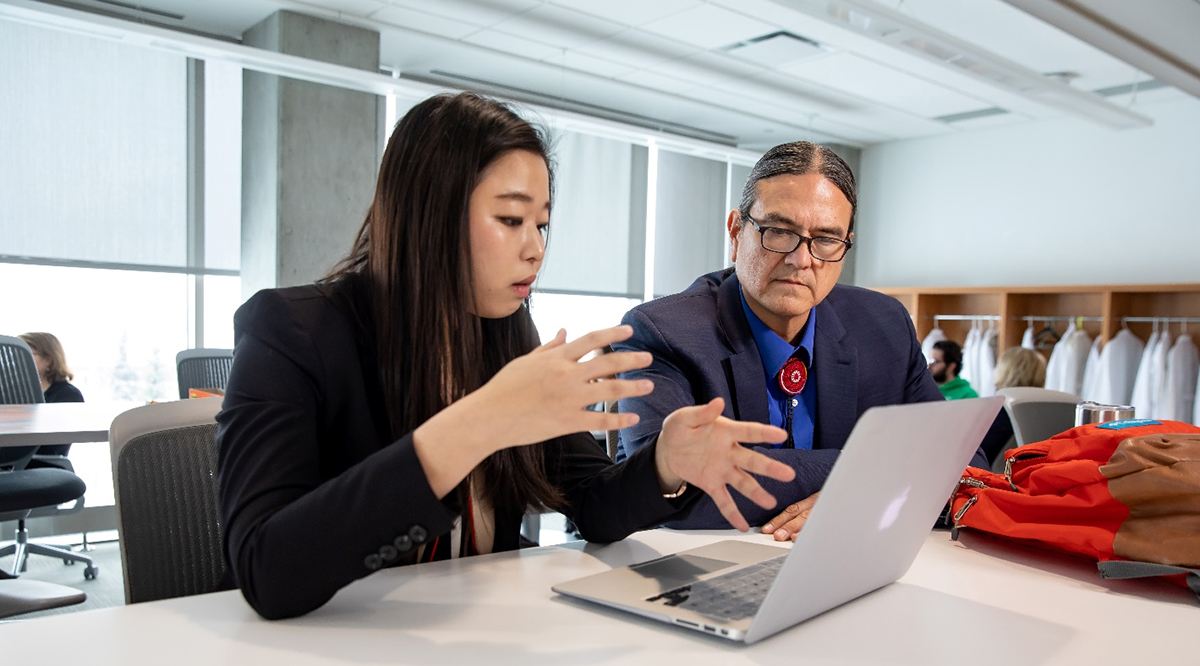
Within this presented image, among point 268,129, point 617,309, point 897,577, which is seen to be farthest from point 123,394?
point 897,577

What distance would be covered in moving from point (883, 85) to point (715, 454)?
585cm

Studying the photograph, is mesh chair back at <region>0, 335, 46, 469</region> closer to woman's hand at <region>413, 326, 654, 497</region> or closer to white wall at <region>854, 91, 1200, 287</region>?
woman's hand at <region>413, 326, 654, 497</region>

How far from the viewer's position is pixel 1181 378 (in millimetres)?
5828

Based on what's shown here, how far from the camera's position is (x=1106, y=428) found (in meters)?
1.34

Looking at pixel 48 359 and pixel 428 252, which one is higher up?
pixel 428 252

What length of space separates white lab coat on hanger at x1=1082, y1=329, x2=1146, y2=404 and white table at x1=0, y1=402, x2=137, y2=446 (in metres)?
6.11

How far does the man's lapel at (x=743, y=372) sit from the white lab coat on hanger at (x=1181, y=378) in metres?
5.42

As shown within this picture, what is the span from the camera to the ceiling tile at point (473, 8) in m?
4.84

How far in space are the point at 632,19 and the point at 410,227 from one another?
422cm

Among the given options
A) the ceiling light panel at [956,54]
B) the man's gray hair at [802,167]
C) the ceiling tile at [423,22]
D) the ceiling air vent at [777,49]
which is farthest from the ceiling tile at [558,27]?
the man's gray hair at [802,167]

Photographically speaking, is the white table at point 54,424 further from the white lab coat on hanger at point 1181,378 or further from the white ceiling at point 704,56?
A: the white lab coat on hanger at point 1181,378

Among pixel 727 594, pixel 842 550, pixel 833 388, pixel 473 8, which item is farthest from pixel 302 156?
pixel 842 550

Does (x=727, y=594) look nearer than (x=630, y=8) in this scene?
Yes

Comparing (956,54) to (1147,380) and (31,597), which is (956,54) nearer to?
(1147,380)
